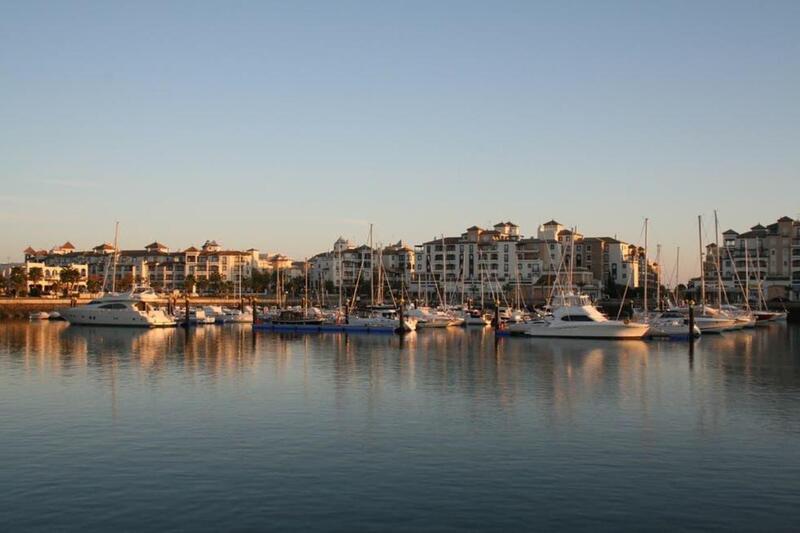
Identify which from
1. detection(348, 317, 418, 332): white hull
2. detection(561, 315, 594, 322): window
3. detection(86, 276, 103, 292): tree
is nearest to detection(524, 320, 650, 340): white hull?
detection(561, 315, 594, 322): window

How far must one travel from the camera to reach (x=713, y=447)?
26.0 m

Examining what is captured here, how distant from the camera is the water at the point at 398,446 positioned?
1905 centimetres

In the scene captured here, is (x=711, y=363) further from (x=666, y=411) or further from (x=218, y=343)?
(x=218, y=343)

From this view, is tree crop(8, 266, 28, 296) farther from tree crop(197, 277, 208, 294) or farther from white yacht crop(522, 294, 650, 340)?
white yacht crop(522, 294, 650, 340)

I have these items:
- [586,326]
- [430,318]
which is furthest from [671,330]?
[430,318]

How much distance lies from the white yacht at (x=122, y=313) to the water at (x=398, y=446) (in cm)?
4380

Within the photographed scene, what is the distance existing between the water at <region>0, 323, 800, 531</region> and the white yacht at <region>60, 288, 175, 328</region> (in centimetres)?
4380

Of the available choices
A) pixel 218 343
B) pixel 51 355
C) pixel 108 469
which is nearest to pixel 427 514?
pixel 108 469

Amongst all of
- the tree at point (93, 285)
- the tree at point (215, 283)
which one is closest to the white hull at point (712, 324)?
the tree at point (215, 283)

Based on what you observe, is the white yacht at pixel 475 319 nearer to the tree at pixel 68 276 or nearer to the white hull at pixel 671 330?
the white hull at pixel 671 330

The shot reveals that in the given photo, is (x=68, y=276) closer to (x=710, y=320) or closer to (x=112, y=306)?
(x=112, y=306)

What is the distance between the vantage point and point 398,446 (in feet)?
84.8

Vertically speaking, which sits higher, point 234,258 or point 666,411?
point 234,258

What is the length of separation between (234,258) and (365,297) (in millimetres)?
47671
